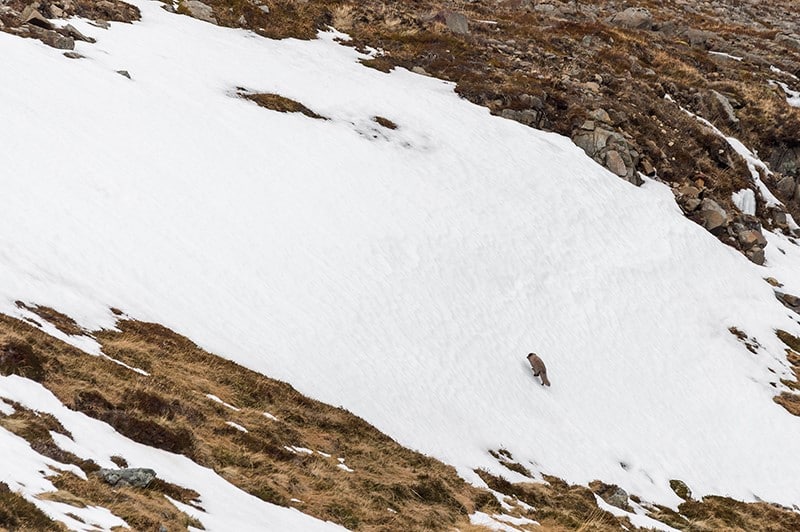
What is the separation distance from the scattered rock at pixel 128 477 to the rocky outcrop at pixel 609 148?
33.8m

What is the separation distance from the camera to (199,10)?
4381 centimetres

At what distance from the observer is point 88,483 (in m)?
10.7

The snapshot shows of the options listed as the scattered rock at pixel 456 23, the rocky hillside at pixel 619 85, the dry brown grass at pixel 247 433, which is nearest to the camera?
the dry brown grass at pixel 247 433

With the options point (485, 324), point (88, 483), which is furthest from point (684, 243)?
point (88, 483)

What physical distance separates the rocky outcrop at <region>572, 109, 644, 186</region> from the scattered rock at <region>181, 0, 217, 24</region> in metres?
22.2

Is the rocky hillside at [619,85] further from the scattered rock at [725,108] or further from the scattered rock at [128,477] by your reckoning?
the scattered rock at [128,477]

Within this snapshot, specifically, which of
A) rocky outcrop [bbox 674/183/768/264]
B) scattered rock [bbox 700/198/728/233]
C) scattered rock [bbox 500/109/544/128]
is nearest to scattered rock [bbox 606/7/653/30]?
scattered rock [bbox 500/109/544/128]

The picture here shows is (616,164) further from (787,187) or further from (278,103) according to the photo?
(278,103)

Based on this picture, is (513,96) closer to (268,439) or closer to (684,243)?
(684,243)

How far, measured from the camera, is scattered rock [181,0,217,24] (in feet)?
143

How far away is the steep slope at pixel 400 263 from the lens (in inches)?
878

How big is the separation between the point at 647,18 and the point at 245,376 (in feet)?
217

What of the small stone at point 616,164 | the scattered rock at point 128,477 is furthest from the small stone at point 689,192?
the scattered rock at point 128,477

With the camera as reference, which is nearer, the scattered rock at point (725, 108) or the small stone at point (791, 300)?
the small stone at point (791, 300)
